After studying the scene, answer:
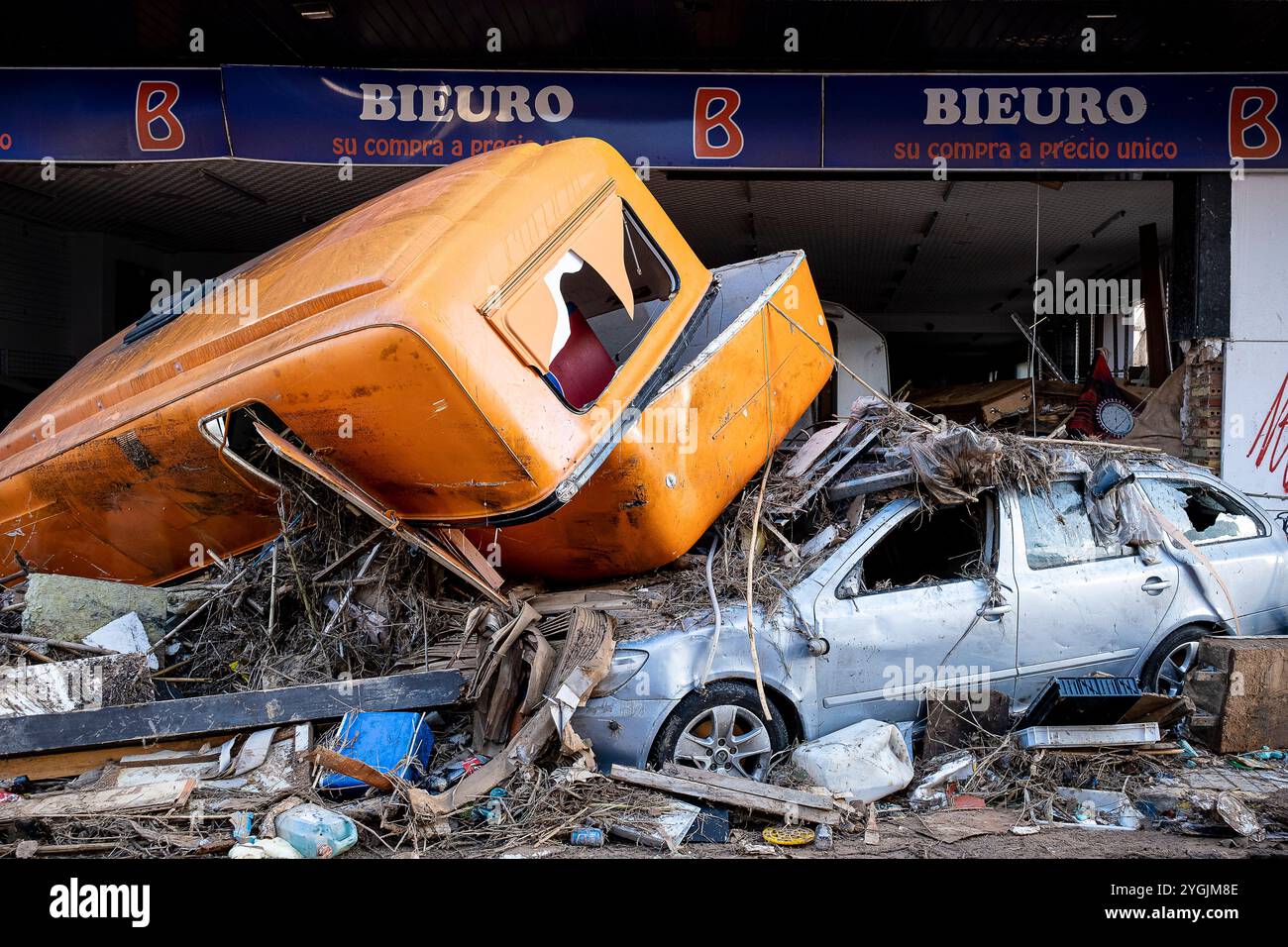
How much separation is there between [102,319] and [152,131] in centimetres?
436

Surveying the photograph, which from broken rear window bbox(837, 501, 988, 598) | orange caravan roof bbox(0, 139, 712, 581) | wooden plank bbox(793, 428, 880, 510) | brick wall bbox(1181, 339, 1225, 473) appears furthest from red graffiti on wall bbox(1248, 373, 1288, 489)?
orange caravan roof bbox(0, 139, 712, 581)

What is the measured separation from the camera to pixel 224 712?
13.9 feet

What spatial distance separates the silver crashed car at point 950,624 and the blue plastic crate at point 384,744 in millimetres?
772

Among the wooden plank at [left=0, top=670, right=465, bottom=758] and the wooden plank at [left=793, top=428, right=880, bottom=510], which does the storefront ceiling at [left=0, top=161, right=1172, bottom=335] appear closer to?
the wooden plank at [left=793, top=428, right=880, bottom=510]

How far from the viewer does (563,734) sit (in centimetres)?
412

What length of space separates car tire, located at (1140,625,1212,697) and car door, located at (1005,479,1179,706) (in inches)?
5.4

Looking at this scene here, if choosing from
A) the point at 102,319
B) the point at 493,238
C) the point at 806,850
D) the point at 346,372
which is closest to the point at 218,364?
the point at 346,372

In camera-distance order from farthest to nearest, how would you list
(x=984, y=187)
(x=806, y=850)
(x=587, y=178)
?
1. (x=984, y=187)
2. (x=587, y=178)
3. (x=806, y=850)

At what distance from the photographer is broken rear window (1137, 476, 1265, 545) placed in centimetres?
546

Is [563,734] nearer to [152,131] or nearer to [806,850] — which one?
[806,850]

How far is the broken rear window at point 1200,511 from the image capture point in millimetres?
5461

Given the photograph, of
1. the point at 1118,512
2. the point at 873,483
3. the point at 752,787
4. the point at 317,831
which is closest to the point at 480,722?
the point at 317,831

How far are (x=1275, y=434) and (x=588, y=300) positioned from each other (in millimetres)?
6449

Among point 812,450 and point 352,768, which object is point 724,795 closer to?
point 352,768
